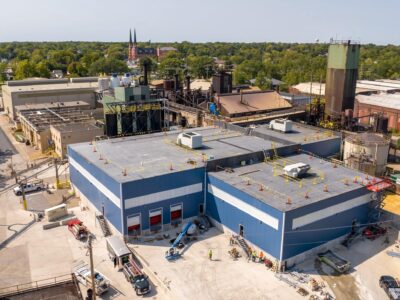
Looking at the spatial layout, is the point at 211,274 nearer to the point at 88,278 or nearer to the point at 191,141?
the point at 88,278

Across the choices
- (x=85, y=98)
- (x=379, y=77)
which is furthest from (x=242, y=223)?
(x=379, y=77)

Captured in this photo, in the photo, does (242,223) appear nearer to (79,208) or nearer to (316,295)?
(316,295)

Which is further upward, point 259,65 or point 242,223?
point 259,65

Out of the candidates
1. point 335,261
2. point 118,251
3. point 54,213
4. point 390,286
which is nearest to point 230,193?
point 335,261

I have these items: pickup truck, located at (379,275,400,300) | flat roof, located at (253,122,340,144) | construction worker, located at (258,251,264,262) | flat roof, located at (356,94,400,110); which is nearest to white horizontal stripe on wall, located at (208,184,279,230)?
construction worker, located at (258,251,264,262)

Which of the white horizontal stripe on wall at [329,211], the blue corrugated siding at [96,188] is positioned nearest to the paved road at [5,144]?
the blue corrugated siding at [96,188]

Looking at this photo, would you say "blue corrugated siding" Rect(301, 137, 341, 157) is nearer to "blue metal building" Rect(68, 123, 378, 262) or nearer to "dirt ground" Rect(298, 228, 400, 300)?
"blue metal building" Rect(68, 123, 378, 262)
